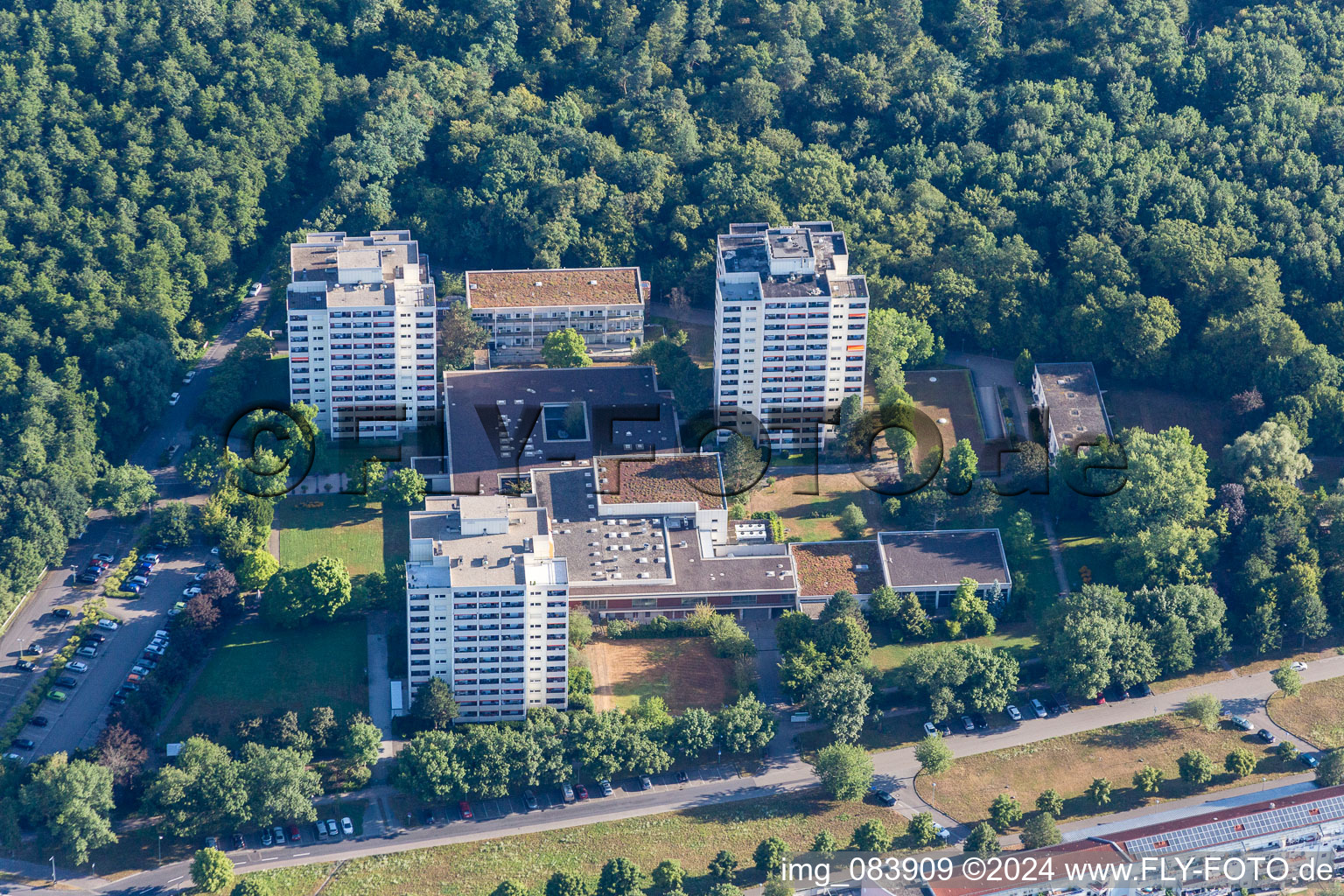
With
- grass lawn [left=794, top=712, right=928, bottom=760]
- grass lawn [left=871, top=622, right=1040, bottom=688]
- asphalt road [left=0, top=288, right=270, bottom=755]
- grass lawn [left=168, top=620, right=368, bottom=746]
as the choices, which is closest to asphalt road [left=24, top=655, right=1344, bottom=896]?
grass lawn [left=794, top=712, right=928, bottom=760]

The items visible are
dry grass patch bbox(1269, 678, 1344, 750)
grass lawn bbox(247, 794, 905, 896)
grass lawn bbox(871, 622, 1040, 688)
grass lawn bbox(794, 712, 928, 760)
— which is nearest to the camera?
grass lawn bbox(247, 794, 905, 896)

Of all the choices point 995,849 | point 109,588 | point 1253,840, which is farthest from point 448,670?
point 1253,840

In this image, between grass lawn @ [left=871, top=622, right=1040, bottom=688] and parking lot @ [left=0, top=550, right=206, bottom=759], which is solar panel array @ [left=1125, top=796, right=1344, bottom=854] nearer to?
grass lawn @ [left=871, top=622, right=1040, bottom=688]

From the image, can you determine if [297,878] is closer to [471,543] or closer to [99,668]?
[99,668]

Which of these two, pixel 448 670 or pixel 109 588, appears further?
pixel 109 588

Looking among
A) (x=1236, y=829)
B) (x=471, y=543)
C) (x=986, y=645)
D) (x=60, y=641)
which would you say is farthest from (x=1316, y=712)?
→ (x=60, y=641)

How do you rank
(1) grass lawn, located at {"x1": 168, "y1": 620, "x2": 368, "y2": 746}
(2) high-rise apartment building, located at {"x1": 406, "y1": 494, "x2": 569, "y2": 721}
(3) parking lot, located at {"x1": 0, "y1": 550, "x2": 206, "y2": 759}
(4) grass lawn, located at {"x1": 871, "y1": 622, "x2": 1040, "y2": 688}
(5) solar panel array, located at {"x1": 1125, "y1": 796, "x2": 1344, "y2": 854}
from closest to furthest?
(5) solar panel array, located at {"x1": 1125, "y1": 796, "x2": 1344, "y2": 854}, (2) high-rise apartment building, located at {"x1": 406, "y1": 494, "x2": 569, "y2": 721}, (3) parking lot, located at {"x1": 0, "y1": 550, "x2": 206, "y2": 759}, (1) grass lawn, located at {"x1": 168, "y1": 620, "x2": 368, "y2": 746}, (4) grass lawn, located at {"x1": 871, "y1": 622, "x2": 1040, "y2": 688}

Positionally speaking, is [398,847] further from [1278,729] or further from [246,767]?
[1278,729]
